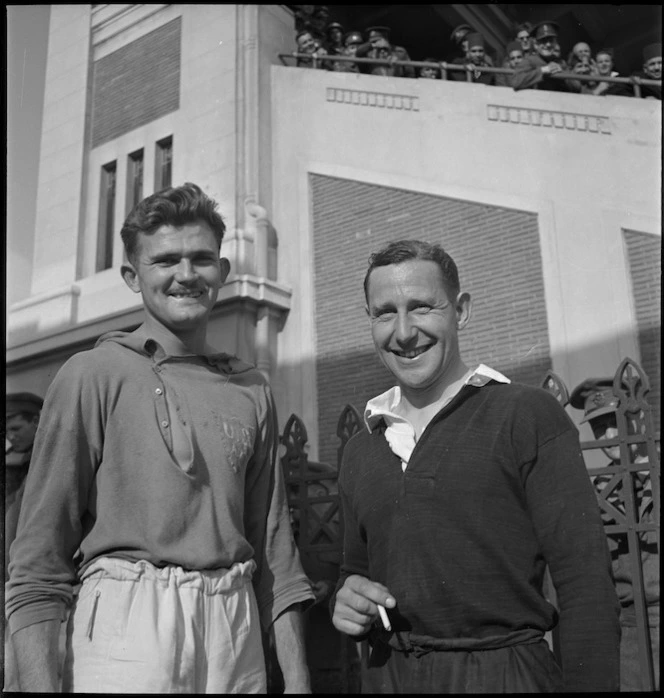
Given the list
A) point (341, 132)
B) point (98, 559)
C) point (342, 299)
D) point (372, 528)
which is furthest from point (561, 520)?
point (341, 132)

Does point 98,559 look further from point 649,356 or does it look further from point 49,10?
point 649,356

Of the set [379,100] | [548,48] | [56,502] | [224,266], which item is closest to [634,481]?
[224,266]

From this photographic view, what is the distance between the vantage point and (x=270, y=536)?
2180 mm

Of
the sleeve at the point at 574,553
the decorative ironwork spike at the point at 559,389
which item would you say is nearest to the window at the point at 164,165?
the decorative ironwork spike at the point at 559,389

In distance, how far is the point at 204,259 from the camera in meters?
2.22

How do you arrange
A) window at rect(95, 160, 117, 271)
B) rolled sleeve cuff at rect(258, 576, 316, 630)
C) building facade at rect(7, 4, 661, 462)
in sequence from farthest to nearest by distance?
1. window at rect(95, 160, 117, 271)
2. building facade at rect(7, 4, 661, 462)
3. rolled sleeve cuff at rect(258, 576, 316, 630)

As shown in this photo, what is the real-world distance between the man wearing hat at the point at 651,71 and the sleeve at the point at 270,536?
3.61 metres

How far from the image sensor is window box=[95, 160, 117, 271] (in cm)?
404

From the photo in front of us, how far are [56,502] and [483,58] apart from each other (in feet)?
17.4

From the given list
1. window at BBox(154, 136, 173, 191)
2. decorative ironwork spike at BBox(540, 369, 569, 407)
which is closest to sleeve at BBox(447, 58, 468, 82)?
window at BBox(154, 136, 173, 191)

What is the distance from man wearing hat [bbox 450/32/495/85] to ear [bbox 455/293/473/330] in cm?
421

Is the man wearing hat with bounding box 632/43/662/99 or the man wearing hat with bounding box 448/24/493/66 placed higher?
the man wearing hat with bounding box 448/24/493/66

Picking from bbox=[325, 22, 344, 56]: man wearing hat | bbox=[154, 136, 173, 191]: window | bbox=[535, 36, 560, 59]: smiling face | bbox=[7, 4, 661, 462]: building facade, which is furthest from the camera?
bbox=[535, 36, 560, 59]: smiling face

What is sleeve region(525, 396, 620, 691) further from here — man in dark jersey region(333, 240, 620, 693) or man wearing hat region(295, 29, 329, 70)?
man wearing hat region(295, 29, 329, 70)
